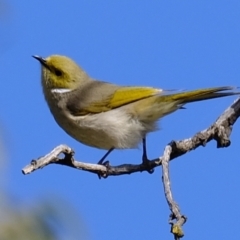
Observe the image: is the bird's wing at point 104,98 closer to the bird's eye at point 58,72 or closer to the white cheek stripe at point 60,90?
the white cheek stripe at point 60,90

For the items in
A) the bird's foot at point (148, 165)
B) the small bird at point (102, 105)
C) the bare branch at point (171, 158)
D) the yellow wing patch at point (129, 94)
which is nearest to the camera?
the bare branch at point (171, 158)

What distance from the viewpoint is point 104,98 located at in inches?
224

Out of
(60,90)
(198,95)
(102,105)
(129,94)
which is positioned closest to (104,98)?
(102,105)

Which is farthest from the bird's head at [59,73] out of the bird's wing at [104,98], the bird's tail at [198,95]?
the bird's tail at [198,95]

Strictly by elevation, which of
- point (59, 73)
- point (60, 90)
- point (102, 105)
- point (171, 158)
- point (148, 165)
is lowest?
point (171, 158)

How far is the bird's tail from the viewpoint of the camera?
403cm

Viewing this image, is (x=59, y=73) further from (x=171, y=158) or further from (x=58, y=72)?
(x=171, y=158)

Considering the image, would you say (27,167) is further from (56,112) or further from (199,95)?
(56,112)

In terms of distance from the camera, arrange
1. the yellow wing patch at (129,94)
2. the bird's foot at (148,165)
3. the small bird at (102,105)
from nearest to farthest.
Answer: the bird's foot at (148,165)
the small bird at (102,105)
the yellow wing patch at (129,94)

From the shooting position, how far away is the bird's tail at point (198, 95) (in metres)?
4.03

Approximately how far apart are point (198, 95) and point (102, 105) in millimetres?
1485

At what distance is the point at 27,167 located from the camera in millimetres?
2430

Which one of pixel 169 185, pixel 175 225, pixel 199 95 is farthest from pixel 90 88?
pixel 175 225

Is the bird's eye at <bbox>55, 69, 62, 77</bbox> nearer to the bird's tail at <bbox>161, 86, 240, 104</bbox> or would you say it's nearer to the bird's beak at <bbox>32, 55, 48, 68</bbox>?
the bird's beak at <bbox>32, 55, 48, 68</bbox>
